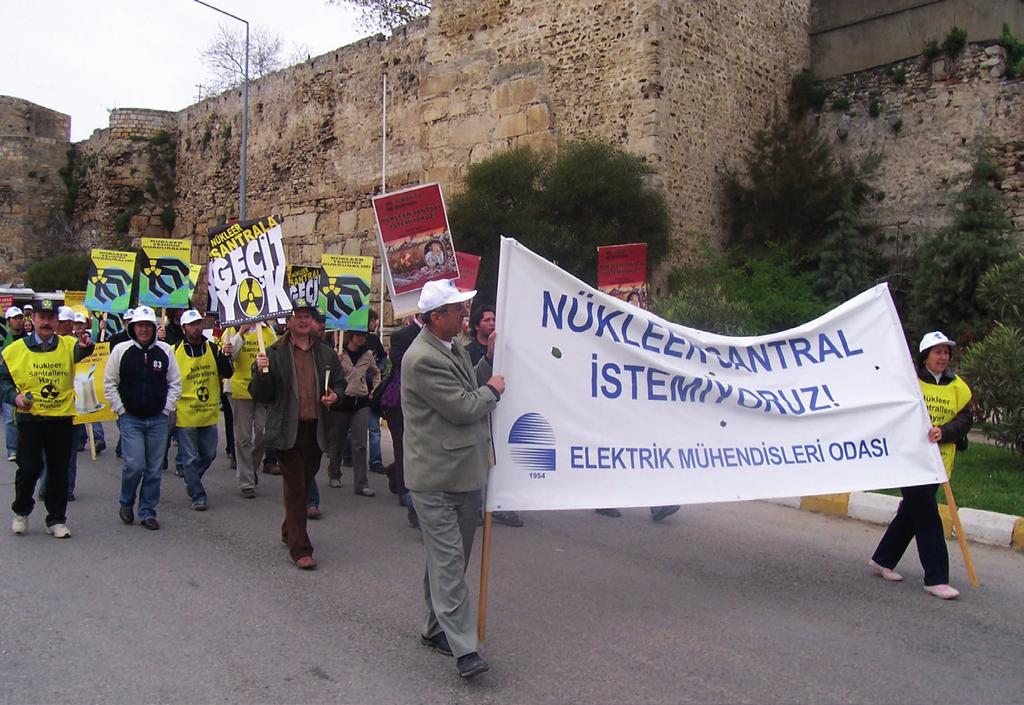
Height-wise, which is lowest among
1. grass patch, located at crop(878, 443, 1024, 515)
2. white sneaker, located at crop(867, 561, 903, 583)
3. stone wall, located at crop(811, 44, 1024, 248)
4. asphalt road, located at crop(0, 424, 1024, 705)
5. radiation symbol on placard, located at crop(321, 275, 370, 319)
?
asphalt road, located at crop(0, 424, 1024, 705)

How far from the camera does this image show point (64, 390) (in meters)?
6.85

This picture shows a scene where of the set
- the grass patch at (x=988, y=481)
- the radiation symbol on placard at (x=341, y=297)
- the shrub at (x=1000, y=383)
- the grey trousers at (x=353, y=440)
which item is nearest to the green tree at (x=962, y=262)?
the grass patch at (x=988, y=481)

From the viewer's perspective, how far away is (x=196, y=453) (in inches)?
316

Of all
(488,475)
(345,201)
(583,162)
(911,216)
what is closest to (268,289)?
(488,475)

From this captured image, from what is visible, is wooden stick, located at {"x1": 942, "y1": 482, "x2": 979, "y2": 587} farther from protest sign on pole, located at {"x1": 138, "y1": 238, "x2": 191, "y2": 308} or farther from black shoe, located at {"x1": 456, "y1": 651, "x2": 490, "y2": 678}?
protest sign on pole, located at {"x1": 138, "y1": 238, "x2": 191, "y2": 308}

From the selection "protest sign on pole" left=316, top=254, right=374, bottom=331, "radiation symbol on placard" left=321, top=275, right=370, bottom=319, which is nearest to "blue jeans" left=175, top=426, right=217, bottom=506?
"protest sign on pole" left=316, top=254, right=374, bottom=331

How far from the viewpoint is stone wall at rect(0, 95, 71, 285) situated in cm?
3142

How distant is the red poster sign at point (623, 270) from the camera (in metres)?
11.1

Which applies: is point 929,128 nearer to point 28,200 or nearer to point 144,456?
point 144,456

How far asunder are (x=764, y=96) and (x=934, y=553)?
14.1 metres

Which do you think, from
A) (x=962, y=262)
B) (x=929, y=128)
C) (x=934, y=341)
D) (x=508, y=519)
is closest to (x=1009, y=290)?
(x=962, y=262)

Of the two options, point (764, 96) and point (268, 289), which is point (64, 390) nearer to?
point (268, 289)

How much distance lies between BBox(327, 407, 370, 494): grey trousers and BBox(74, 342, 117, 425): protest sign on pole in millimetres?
2434

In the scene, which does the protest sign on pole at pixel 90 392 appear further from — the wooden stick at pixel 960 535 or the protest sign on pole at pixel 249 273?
Result: the wooden stick at pixel 960 535
